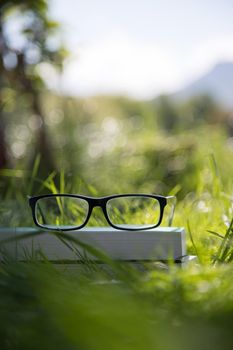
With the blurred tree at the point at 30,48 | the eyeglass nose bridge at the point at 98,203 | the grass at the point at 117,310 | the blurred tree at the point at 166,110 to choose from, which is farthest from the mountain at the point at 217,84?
the grass at the point at 117,310

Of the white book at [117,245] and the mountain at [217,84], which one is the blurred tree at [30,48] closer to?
the white book at [117,245]

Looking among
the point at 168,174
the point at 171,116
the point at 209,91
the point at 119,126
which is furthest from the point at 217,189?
the point at 209,91

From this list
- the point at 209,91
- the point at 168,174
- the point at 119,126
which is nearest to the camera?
the point at 168,174

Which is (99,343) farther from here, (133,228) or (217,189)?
(217,189)

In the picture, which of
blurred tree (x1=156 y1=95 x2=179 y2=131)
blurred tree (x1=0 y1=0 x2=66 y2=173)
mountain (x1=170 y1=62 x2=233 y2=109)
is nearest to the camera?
blurred tree (x1=0 y1=0 x2=66 y2=173)

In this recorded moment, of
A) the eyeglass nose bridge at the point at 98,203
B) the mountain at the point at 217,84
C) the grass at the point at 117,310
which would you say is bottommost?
the grass at the point at 117,310

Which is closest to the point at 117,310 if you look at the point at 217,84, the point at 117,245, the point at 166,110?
the point at 117,245

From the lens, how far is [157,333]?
65 cm

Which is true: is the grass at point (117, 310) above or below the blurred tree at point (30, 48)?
below

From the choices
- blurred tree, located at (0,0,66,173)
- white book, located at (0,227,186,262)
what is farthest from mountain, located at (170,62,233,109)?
white book, located at (0,227,186,262)

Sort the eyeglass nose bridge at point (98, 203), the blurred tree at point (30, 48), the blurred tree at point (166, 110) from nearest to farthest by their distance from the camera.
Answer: the eyeglass nose bridge at point (98, 203), the blurred tree at point (30, 48), the blurred tree at point (166, 110)

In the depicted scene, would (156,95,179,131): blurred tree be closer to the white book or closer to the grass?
the white book

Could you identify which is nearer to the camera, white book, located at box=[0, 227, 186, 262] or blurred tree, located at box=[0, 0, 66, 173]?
white book, located at box=[0, 227, 186, 262]

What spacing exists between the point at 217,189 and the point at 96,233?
551mm
